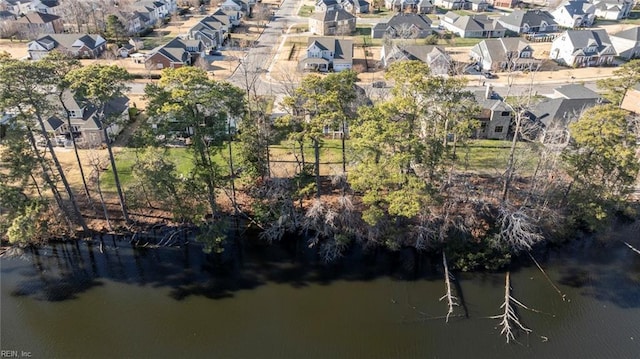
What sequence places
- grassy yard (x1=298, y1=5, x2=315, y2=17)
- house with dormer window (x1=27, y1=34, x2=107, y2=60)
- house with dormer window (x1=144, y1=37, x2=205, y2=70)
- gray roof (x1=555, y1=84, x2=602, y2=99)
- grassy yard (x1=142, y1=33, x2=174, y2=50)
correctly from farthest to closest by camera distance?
grassy yard (x1=298, y1=5, x2=315, y2=17), grassy yard (x1=142, y1=33, x2=174, y2=50), house with dormer window (x1=27, y1=34, x2=107, y2=60), house with dormer window (x1=144, y1=37, x2=205, y2=70), gray roof (x1=555, y1=84, x2=602, y2=99)

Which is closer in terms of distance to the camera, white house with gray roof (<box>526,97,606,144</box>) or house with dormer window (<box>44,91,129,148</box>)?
house with dormer window (<box>44,91,129,148</box>)

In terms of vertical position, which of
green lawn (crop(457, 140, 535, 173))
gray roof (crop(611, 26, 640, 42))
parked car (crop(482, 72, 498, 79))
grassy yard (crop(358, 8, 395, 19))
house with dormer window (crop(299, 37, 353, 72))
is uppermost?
grassy yard (crop(358, 8, 395, 19))

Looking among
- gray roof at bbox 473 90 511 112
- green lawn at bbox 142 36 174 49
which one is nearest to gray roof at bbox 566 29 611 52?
gray roof at bbox 473 90 511 112

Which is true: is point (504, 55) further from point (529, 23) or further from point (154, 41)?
point (154, 41)

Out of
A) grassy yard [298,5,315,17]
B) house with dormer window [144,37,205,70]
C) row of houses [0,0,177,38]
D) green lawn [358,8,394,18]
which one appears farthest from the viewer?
grassy yard [298,5,315,17]

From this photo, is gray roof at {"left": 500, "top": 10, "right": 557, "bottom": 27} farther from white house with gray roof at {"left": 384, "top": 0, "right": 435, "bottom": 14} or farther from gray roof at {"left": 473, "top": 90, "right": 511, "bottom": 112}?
gray roof at {"left": 473, "top": 90, "right": 511, "bottom": 112}

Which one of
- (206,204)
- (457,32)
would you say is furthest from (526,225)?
(457,32)

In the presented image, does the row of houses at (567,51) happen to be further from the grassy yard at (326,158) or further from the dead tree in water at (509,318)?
the dead tree in water at (509,318)
